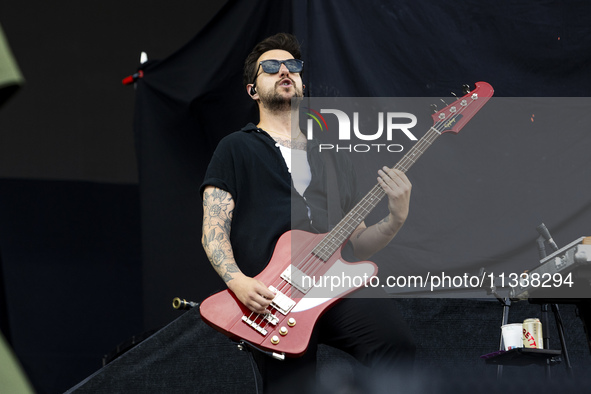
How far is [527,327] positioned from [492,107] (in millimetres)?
1043

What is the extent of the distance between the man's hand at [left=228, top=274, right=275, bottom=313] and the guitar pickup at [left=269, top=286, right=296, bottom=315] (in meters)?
0.06

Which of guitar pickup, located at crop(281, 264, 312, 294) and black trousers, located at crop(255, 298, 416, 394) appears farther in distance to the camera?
guitar pickup, located at crop(281, 264, 312, 294)

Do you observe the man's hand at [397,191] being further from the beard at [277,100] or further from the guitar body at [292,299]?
the beard at [277,100]

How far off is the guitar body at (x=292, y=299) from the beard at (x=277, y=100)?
0.54m

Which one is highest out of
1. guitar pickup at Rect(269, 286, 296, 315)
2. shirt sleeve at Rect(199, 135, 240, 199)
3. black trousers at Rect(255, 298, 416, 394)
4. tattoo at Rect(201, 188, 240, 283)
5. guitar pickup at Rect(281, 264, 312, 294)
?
shirt sleeve at Rect(199, 135, 240, 199)

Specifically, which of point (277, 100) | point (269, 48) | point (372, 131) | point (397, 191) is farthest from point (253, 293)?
point (372, 131)

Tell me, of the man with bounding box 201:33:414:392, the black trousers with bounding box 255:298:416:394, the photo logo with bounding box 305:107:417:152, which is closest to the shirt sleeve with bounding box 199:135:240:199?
the man with bounding box 201:33:414:392

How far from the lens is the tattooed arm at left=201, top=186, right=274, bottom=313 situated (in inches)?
95.7

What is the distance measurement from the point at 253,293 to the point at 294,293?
16 cm

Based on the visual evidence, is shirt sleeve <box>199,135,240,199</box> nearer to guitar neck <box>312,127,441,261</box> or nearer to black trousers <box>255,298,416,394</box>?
guitar neck <box>312,127,441,261</box>

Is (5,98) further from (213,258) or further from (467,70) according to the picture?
(467,70)

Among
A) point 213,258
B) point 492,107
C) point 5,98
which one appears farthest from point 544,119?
point 5,98

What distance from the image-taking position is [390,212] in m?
2.62

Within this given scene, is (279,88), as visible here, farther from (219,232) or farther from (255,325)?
(255,325)
